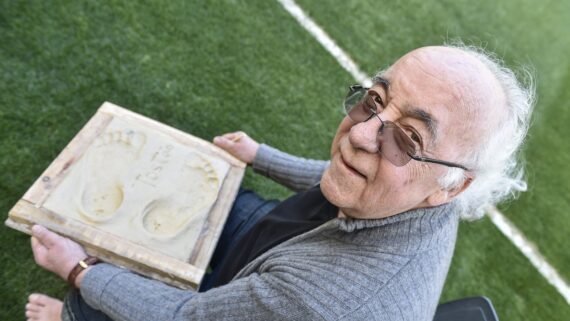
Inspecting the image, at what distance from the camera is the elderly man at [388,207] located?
1209mm

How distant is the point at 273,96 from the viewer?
10.6 ft

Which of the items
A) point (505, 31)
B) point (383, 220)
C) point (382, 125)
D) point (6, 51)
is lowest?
point (6, 51)

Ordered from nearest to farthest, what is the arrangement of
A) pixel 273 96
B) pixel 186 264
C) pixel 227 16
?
pixel 186 264 < pixel 273 96 < pixel 227 16

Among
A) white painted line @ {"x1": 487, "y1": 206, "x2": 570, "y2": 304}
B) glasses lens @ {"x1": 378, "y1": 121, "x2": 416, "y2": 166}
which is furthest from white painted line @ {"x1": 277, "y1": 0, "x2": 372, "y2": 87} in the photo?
glasses lens @ {"x1": 378, "y1": 121, "x2": 416, "y2": 166}

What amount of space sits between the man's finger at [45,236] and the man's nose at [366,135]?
3.55ft

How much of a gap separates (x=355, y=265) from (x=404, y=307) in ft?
0.58

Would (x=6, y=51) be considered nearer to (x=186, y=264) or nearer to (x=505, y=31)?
(x=186, y=264)

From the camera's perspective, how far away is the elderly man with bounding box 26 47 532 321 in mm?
1209

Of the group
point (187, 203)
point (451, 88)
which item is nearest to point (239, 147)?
point (187, 203)

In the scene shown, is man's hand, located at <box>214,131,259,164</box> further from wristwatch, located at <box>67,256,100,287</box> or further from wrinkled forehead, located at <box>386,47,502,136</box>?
wrinkled forehead, located at <box>386,47,502,136</box>

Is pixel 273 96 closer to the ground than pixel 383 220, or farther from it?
closer to the ground

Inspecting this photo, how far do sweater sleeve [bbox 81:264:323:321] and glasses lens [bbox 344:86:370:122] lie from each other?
54 cm

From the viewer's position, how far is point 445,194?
4.40 feet

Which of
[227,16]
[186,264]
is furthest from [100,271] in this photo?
[227,16]
